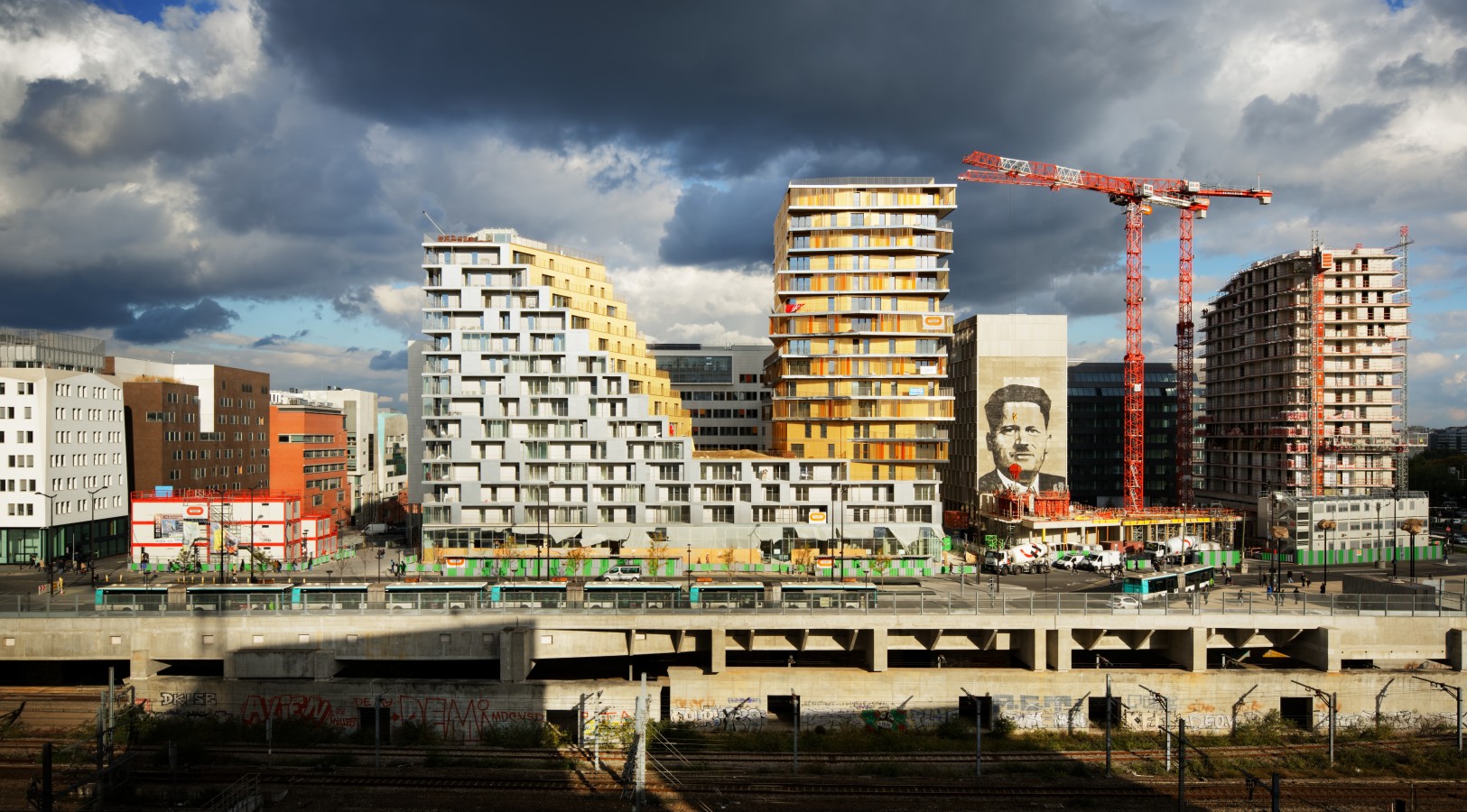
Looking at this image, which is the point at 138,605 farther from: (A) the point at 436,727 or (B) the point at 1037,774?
(B) the point at 1037,774

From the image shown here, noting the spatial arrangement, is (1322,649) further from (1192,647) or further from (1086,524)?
(1086,524)

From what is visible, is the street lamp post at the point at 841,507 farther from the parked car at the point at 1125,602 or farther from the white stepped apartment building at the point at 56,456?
the white stepped apartment building at the point at 56,456

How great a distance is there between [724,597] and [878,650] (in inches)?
335

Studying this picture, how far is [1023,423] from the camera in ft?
321

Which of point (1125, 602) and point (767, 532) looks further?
point (767, 532)

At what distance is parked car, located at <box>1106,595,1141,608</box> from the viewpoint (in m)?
46.6

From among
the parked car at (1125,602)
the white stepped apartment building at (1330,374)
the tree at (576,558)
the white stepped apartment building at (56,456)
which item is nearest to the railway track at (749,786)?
the parked car at (1125,602)

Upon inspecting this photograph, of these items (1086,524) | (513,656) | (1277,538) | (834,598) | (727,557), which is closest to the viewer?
(513,656)

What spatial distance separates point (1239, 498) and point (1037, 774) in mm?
84967

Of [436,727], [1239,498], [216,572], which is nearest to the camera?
[436,727]

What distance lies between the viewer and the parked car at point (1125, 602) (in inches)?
1836

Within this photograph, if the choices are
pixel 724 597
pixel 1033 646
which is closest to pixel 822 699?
pixel 724 597

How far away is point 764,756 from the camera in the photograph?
40.4 metres

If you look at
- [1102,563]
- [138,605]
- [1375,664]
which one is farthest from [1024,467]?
[138,605]
